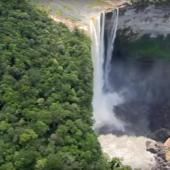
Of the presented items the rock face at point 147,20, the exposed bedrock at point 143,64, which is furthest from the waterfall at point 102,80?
the rock face at point 147,20

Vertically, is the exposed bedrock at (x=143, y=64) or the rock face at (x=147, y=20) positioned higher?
the rock face at (x=147, y=20)

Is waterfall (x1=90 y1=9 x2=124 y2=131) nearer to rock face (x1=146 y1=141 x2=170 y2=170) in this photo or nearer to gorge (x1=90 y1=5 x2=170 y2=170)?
gorge (x1=90 y1=5 x2=170 y2=170)

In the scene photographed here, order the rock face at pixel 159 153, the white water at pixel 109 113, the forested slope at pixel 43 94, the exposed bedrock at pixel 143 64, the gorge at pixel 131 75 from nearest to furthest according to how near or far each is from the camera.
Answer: the forested slope at pixel 43 94, the rock face at pixel 159 153, the white water at pixel 109 113, the gorge at pixel 131 75, the exposed bedrock at pixel 143 64

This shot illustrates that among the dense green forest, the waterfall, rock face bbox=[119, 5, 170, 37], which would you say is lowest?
the dense green forest

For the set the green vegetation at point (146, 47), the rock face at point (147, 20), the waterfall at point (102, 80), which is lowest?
the waterfall at point (102, 80)

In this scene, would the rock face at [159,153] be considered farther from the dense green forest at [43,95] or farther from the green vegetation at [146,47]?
the green vegetation at [146,47]

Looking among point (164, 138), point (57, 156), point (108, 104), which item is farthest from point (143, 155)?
point (57, 156)

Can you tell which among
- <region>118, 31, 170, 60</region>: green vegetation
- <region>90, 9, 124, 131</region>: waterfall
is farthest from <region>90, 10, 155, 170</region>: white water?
<region>118, 31, 170, 60</region>: green vegetation
